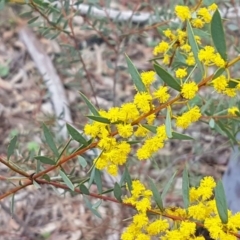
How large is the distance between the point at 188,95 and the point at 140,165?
1046mm

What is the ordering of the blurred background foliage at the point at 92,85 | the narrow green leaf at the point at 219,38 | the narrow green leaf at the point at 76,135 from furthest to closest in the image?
1. the blurred background foliage at the point at 92,85
2. the narrow green leaf at the point at 76,135
3. the narrow green leaf at the point at 219,38

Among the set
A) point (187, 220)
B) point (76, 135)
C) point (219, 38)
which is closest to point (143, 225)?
point (187, 220)

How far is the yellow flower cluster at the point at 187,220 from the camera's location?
69 cm

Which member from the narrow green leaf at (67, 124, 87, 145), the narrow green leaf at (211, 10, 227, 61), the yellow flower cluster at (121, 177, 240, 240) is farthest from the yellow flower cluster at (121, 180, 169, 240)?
the narrow green leaf at (211, 10, 227, 61)

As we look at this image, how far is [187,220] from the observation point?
75 centimetres

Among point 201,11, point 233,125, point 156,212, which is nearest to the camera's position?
point 156,212

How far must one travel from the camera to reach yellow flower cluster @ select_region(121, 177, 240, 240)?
692mm

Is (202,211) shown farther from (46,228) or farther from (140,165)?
(46,228)

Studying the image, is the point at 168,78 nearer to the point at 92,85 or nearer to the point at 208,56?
the point at 208,56

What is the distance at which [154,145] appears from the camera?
72 centimetres

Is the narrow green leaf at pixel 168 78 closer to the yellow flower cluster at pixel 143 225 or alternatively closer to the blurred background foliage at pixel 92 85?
the yellow flower cluster at pixel 143 225

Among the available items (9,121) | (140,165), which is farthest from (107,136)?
(9,121)

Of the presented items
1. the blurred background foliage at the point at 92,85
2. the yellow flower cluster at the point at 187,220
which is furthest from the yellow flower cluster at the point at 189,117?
the blurred background foliage at the point at 92,85

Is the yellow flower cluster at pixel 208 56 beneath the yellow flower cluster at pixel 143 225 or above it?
above
